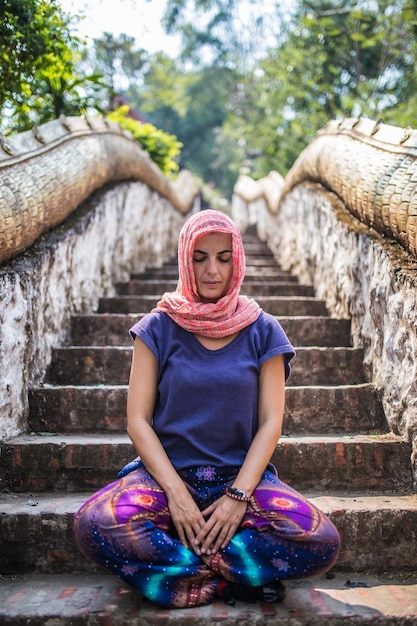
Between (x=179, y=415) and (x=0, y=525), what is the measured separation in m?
0.78

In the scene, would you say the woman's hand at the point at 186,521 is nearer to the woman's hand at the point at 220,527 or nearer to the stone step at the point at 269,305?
the woman's hand at the point at 220,527

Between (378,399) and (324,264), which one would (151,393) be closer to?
(378,399)

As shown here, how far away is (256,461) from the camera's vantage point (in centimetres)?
202

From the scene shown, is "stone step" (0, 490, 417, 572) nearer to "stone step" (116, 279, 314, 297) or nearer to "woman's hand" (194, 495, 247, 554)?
"woman's hand" (194, 495, 247, 554)

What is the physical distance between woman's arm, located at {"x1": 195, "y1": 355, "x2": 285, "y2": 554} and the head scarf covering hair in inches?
7.4

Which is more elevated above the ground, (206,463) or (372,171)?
(372,171)

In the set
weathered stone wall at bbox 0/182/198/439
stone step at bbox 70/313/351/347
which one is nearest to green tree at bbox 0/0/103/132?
weathered stone wall at bbox 0/182/198/439

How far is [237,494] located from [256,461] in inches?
5.1

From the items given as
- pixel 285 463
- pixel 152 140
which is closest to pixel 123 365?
pixel 285 463

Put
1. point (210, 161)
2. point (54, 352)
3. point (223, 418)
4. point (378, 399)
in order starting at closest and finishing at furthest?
point (223, 418), point (378, 399), point (54, 352), point (210, 161)

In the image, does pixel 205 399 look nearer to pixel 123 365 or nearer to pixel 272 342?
pixel 272 342

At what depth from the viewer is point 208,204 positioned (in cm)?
2098

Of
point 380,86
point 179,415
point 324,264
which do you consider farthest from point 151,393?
point 380,86

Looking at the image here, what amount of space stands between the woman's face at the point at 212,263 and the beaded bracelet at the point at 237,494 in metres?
0.64
